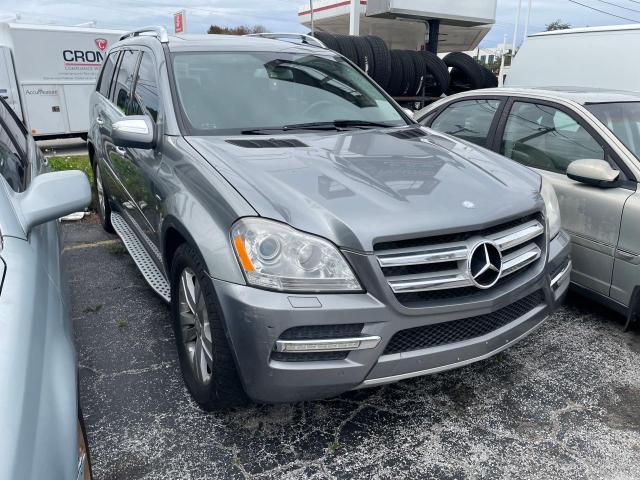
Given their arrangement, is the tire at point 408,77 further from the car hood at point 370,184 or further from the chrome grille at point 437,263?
the chrome grille at point 437,263

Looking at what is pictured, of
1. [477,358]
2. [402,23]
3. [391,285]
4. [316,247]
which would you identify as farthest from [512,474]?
[402,23]

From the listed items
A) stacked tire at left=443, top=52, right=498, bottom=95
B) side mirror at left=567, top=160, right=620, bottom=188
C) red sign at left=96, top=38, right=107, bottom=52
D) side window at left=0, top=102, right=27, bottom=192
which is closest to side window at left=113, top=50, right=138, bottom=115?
side window at left=0, top=102, right=27, bottom=192

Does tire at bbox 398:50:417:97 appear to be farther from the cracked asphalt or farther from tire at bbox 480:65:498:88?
the cracked asphalt

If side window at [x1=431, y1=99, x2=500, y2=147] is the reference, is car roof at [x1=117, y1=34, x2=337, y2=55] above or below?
above

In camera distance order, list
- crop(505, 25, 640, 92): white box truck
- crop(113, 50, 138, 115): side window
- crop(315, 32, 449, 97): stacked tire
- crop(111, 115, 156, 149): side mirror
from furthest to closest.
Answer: crop(315, 32, 449, 97): stacked tire, crop(505, 25, 640, 92): white box truck, crop(113, 50, 138, 115): side window, crop(111, 115, 156, 149): side mirror

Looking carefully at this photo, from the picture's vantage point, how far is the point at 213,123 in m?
3.07

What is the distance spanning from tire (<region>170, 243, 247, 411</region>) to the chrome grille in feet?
2.38

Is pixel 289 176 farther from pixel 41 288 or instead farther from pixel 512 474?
pixel 512 474

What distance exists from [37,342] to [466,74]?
829 centimetres

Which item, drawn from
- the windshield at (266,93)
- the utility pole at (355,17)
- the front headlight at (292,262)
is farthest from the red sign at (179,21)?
the front headlight at (292,262)

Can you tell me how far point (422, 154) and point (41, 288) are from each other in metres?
1.94

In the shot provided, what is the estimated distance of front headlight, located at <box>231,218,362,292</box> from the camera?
2096 millimetres

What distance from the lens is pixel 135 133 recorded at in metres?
2.95

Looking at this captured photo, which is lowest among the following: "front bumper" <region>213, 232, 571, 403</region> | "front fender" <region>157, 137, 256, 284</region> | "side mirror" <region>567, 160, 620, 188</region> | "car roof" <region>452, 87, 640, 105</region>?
"front bumper" <region>213, 232, 571, 403</region>
